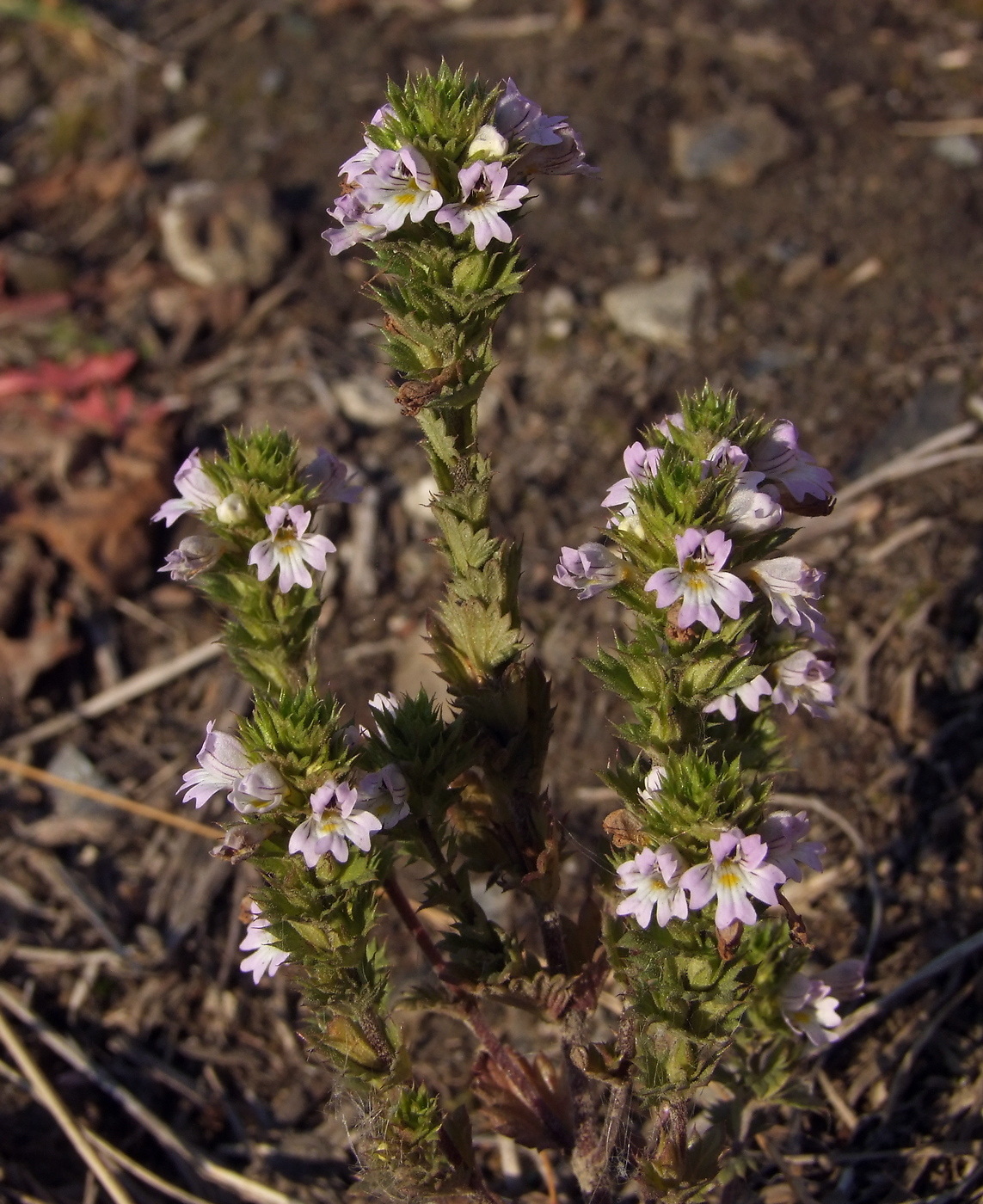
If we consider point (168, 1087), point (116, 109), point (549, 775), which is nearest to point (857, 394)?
point (549, 775)

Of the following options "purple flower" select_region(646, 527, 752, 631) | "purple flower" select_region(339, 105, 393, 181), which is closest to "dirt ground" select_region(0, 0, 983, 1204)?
"purple flower" select_region(646, 527, 752, 631)

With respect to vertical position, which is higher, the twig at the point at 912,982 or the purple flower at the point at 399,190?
the purple flower at the point at 399,190

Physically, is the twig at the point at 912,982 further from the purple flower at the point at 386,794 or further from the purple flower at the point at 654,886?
the purple flower at the point at 386,794

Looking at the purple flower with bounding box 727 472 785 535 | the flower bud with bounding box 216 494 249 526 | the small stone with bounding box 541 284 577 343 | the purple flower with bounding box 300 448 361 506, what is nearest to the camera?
the purple flower with bounding box 727 472 785 535

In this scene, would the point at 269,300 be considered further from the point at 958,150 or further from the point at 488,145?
the point at 488,145

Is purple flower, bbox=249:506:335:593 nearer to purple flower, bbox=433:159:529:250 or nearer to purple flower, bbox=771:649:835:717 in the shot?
purple flower, bbox=433:159:529:250

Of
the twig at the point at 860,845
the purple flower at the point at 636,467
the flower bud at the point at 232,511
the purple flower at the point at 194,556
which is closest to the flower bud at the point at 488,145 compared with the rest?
the purple flower at the point at 636,467
